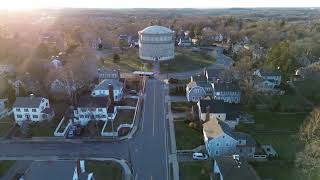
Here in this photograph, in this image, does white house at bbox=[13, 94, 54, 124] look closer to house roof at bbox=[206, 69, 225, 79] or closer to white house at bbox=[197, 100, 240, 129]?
white house at bbox=[197, 100, 240, 129]

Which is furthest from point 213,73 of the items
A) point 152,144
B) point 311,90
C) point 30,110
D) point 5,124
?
point 5,124

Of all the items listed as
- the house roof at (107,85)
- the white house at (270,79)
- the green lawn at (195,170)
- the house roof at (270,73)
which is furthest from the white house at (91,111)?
the house roof at (270,73)

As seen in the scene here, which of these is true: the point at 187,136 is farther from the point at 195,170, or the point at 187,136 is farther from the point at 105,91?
the point at 105,91

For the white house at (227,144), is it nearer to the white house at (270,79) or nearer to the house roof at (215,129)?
the house roof at (215,129)

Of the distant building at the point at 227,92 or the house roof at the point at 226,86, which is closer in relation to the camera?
the distant building at the point at 227,92

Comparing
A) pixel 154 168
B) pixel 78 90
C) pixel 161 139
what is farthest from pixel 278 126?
pixel 78 90

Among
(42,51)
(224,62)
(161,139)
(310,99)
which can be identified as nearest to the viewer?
(161,139)

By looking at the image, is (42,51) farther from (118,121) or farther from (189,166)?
(189,166)
